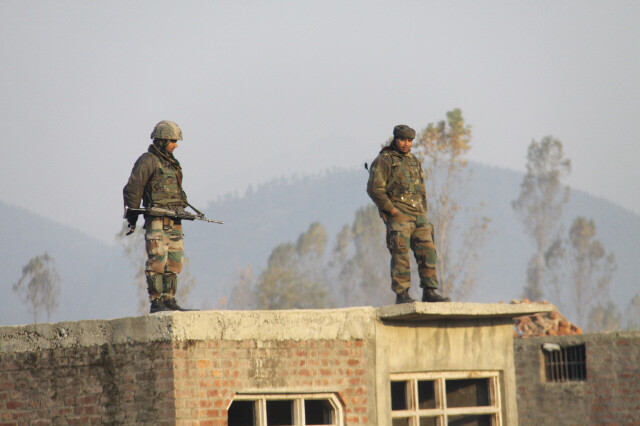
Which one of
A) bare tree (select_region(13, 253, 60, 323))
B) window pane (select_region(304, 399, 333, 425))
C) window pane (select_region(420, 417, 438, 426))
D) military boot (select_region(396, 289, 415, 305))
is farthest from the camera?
bare tree (select_region(13, 253, 60, 323))

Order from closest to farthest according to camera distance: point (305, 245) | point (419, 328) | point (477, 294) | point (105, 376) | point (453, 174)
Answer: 1. point (105, 376)
2. point (419, 328)
3. point (453, 174)
4. point (305, 245)
5. point (477, 294)

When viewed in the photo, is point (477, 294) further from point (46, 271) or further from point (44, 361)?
point (44, 361)

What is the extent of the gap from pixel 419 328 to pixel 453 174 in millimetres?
37214

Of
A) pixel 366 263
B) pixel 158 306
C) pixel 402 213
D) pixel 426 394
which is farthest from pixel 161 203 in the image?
pixel 366 263

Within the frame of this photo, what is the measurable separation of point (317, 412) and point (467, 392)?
1955 millimetres

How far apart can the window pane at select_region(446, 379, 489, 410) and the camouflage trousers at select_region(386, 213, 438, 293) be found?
116 cm

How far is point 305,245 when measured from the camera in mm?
90938

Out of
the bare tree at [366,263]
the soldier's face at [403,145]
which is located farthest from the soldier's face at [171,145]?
the bare tree at [366,263]

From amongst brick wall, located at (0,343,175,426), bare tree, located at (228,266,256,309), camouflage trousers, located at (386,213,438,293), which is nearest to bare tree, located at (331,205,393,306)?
bare tree, located at (228,266,256,309)

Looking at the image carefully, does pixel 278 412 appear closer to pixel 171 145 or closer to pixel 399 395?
pixel 399 395

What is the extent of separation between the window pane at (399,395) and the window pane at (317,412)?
0.84m

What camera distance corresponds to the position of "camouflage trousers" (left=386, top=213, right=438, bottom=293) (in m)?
10.9

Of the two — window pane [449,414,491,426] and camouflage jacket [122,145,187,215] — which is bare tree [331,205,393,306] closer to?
window pane [449,414,491,426]

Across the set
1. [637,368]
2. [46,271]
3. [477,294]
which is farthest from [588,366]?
[477,294]
